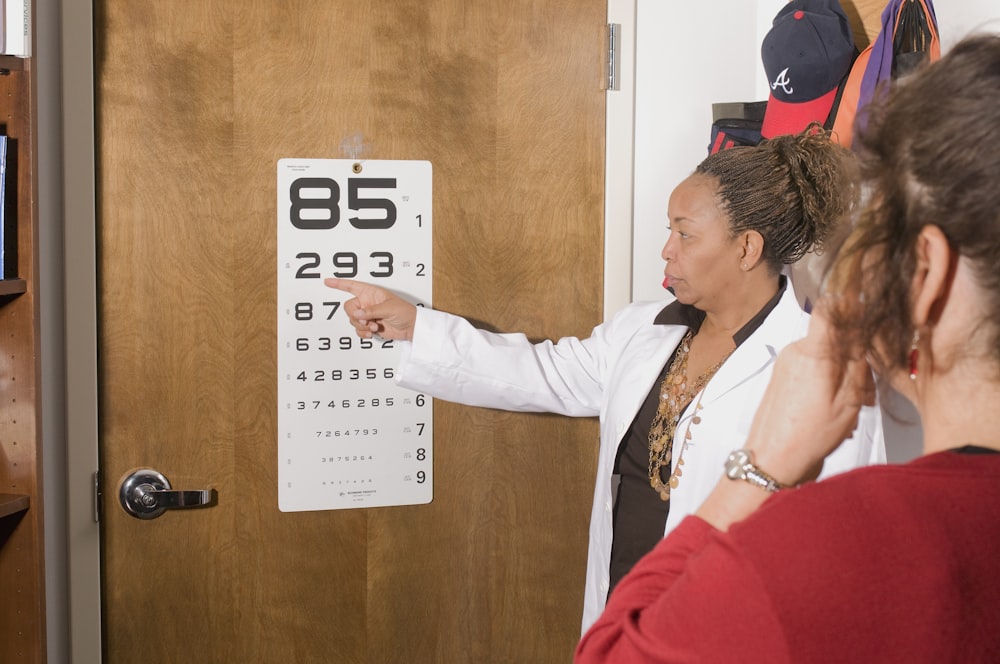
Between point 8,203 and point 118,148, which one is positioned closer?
point 8,203

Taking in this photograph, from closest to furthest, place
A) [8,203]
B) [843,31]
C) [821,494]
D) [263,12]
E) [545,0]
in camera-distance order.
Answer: [821,494], [8,203], [843,31], [263,12], [545,0]

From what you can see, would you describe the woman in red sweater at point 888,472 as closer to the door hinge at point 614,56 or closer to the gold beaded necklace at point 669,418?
the gold beaded necklace at point 669,418

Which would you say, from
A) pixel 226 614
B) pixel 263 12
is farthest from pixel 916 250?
pixel 226 614

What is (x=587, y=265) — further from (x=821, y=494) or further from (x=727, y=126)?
(x=821, y=494)

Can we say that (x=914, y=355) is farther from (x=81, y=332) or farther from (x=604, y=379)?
(x=81, y=332)

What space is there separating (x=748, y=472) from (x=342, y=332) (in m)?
1.08

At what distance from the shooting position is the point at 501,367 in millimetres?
1622

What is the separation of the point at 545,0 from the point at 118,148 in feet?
2.76

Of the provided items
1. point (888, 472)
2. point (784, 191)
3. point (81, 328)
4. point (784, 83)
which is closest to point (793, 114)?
point (784, 83)

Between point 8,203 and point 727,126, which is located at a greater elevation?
point 727,126

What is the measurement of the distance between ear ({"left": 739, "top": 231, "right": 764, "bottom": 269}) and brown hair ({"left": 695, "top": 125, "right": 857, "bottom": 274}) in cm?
1

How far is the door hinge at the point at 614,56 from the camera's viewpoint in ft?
5.72

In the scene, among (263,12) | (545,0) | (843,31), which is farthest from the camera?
(545,0)

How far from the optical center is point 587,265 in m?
1.78
